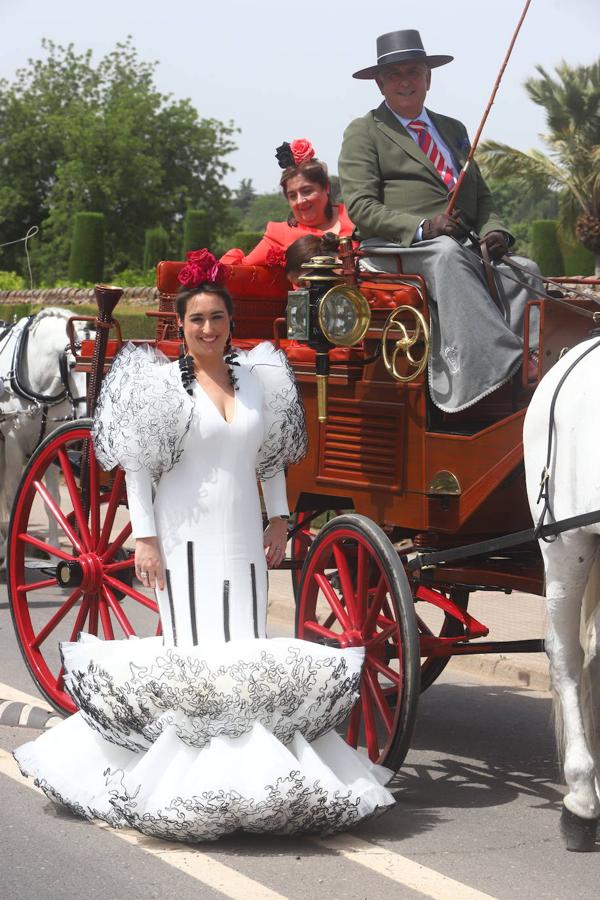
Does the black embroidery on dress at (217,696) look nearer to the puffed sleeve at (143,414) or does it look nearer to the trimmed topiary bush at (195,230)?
the puffed sleeve at (143,414)

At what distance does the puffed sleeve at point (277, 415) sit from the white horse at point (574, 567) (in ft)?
2.68

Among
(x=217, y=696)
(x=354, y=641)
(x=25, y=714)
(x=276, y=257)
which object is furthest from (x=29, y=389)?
(x=217, y=696)

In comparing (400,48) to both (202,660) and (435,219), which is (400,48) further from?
(202,660)

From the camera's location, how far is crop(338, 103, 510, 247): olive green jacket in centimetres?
571

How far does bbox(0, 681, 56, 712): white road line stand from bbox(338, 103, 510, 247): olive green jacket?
2547mm

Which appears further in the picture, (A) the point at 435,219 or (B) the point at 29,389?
(B) the point at 29,389

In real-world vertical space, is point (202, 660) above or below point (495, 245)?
below

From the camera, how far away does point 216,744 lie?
14.5 feet

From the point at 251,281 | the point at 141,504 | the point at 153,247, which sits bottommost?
the point at 141,504

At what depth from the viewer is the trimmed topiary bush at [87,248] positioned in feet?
111

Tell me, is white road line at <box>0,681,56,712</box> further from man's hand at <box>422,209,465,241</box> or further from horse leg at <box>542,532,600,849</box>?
man's hand at <box>422,209,465,241</box>

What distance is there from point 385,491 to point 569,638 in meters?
1.09

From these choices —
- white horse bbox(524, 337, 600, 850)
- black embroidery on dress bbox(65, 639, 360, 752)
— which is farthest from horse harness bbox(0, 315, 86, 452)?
white horse bbox(524, 337, 600, 850)

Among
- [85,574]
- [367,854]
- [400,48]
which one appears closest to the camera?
[367,854]
